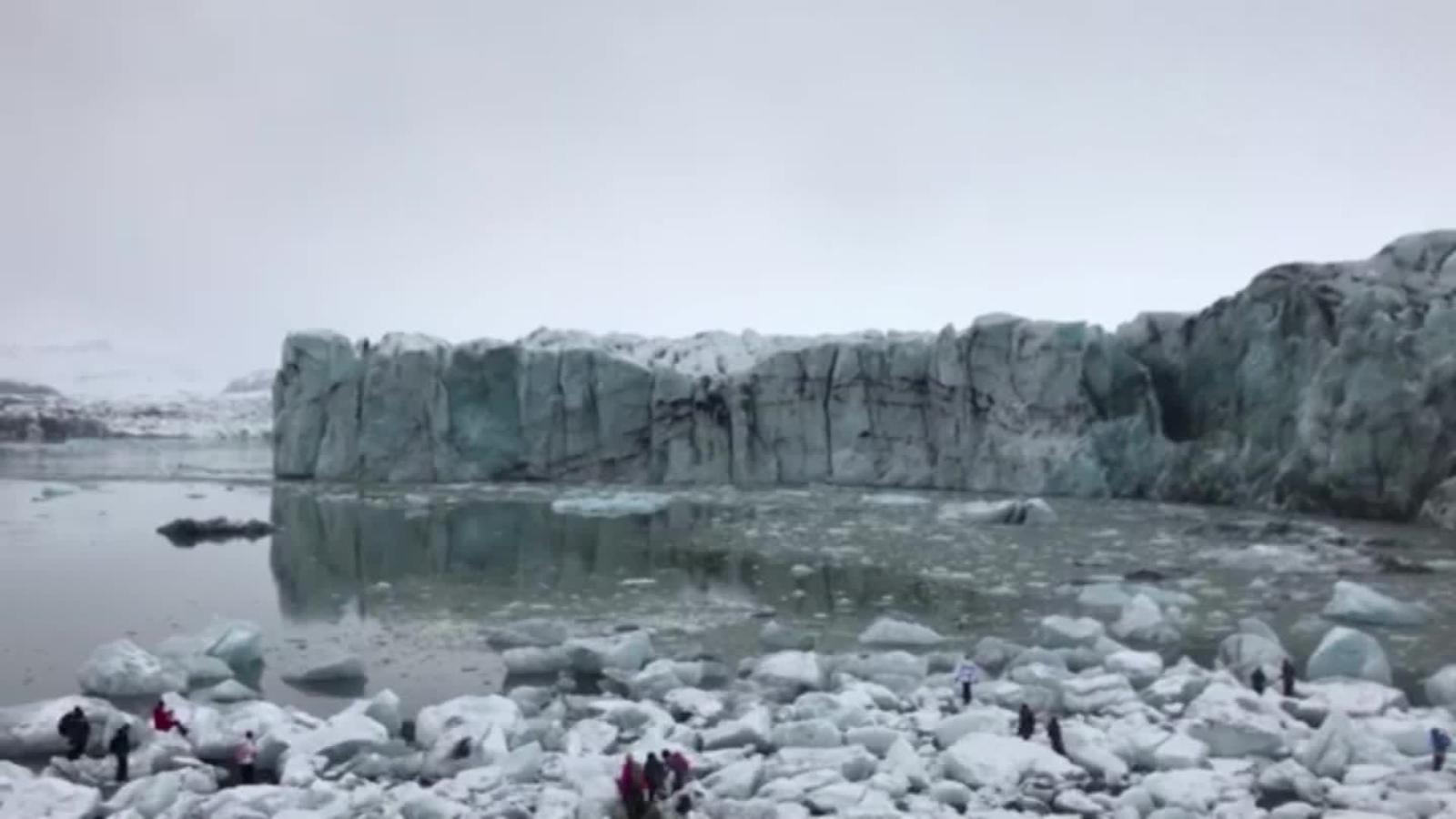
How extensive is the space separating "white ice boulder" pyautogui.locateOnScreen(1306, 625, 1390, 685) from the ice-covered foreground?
0.07 ft

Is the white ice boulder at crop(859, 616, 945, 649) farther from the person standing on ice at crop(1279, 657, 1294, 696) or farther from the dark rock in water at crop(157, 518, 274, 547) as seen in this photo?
the dark rock in water at crop(157, 518, 274, 547)

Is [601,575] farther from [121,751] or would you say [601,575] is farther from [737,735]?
[121,751]

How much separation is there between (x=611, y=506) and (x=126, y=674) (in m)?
14.4

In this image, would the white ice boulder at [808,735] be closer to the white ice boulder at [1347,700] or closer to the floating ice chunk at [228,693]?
the white ice boulder at [1347,700]

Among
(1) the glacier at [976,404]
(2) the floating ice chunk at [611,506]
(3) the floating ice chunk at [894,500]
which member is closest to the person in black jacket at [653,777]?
(2) the floating ice chunk at [611,506]

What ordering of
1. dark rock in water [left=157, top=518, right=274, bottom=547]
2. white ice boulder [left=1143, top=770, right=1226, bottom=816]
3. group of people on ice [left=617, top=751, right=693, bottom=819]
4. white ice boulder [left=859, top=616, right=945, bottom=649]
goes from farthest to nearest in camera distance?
dark rock in water [left=157, top=518, right=274, bottom=547], white ice boulder [left=859, top=616, right=945, bottom=649], white ice boulder [left=1143, top=770, right=1226, bottom=816], group of people on ice [left=617, top=751, right=693, bottom=819]

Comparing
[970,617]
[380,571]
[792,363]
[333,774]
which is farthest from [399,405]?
[333,774]

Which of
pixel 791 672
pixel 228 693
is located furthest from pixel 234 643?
pixel 791 672

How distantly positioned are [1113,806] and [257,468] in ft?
129

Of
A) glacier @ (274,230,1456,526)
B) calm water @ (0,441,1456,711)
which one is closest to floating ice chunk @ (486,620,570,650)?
calm water @ (0,441,1456,711)

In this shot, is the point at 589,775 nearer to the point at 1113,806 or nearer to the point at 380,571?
the point at 1113,806

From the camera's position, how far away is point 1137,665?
30.5 feet

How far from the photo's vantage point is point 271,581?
50.3 ft

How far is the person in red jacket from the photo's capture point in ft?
25.0
